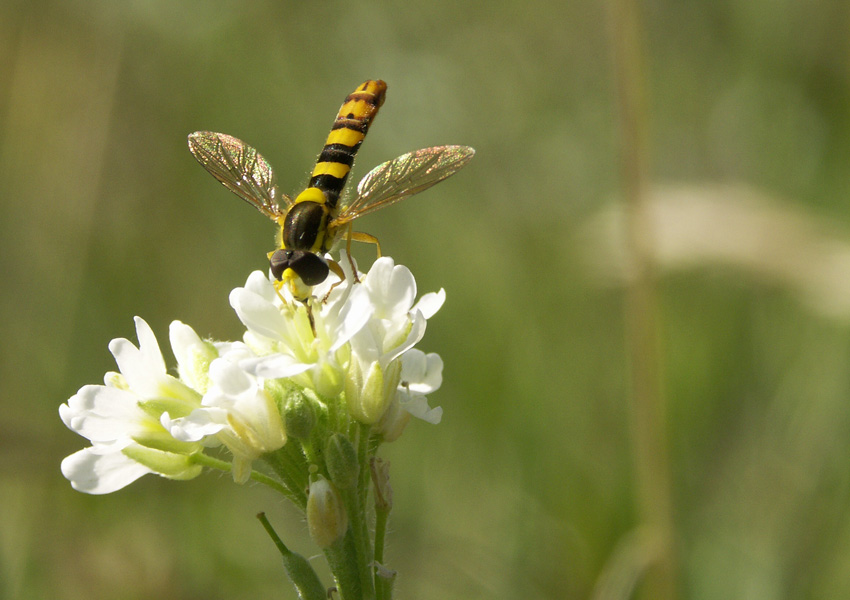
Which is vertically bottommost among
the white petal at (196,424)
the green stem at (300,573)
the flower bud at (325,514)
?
the green stem at (300,573)

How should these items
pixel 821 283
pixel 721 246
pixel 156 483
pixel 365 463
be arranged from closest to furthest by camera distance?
pixel 365 463 < pixel 821 283 < pixel 721 246 < pixel 156 483

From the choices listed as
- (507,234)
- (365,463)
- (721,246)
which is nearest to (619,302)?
(507,234)

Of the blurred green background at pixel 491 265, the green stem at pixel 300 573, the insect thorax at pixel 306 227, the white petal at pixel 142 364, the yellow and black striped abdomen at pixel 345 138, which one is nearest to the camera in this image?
the green stem at pixel 300 573

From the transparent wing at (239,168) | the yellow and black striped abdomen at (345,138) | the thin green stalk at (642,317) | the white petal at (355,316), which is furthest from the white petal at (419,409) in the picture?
the thin green stalk at (642,317)

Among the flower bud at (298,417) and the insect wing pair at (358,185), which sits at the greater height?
the insect wing pair at (358,185)

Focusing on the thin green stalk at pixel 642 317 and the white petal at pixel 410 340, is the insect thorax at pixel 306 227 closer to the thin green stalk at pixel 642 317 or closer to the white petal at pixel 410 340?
the white petal at pixel 410 340

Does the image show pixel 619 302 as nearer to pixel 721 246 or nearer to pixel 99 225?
pixel 721 246

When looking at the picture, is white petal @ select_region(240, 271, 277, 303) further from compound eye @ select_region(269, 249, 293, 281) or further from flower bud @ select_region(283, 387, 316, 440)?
flower bud @ select_region(283, 387, 316, 440)
